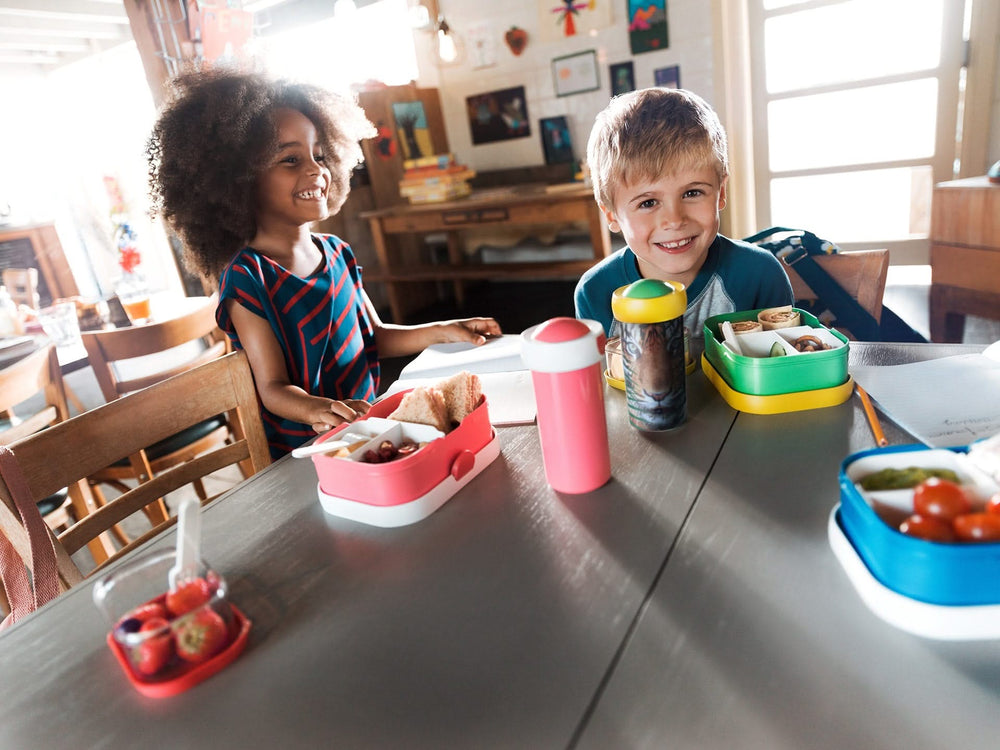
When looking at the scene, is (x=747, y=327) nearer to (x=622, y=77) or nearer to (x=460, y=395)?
(x=460, y=395)

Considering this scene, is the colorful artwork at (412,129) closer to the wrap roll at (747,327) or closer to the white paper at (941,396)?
the wrap roll at (747,327)

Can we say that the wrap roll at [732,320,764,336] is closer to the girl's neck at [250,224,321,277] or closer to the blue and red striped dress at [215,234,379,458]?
the blue and red striped dress at [215,234,379,458]

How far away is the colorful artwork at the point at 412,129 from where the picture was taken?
4020mm

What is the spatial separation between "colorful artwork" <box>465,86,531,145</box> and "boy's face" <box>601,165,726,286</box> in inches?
124

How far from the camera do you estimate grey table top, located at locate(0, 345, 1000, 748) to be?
44cm

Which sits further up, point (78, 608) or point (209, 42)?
point (209, 42)

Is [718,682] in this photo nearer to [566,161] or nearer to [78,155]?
[566,161]

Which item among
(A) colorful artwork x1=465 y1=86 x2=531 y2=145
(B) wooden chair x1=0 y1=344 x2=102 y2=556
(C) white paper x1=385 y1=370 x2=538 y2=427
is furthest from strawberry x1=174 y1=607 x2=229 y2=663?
(A) colorful artwork x1=465 y1=86 x2=531 y2=145

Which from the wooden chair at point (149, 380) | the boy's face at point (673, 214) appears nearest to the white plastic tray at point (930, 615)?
the boy's face at point (673, 214)

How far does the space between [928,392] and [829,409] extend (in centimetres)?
12

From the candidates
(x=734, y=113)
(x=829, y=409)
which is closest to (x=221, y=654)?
(x=829, y=409)

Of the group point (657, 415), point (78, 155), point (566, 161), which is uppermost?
point (78, 155)

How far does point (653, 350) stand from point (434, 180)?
11.1 ft

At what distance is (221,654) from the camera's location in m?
0.54
